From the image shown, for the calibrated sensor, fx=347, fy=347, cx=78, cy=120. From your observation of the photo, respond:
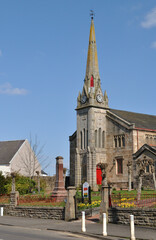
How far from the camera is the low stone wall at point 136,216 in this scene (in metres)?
17.8

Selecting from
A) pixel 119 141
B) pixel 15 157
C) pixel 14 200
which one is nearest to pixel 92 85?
pixel 119 141

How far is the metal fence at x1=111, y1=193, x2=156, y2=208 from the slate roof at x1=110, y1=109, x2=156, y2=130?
2975 cm

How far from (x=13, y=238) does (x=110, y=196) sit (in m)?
7.62

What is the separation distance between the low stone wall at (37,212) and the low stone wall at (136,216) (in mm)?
4175

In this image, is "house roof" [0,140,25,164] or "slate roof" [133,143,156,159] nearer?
"slate roof" [133,143,156,159]

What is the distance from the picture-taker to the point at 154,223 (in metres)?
17.6

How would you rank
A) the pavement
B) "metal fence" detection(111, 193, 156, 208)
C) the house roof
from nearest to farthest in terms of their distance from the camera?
the pavement < "metal fence" detection(111, 193, 156, 208) < the house roof

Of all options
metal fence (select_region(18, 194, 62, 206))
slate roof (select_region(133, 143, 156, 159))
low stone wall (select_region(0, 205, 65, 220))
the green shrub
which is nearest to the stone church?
slate roof (select_region(133, 143, 156, 159))

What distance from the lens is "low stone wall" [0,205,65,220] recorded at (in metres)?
22.9

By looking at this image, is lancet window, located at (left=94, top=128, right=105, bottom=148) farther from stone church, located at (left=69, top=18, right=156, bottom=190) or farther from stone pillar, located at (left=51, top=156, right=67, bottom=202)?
stone pillar, located at (left=51, top=156, right=67, bottom=202)

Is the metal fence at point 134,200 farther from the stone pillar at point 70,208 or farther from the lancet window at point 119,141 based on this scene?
the lancet window at point 119,141

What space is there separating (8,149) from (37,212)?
37.9m

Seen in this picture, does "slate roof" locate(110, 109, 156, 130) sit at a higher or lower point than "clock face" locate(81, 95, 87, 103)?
lower

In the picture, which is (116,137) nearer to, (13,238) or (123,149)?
(123,149)
